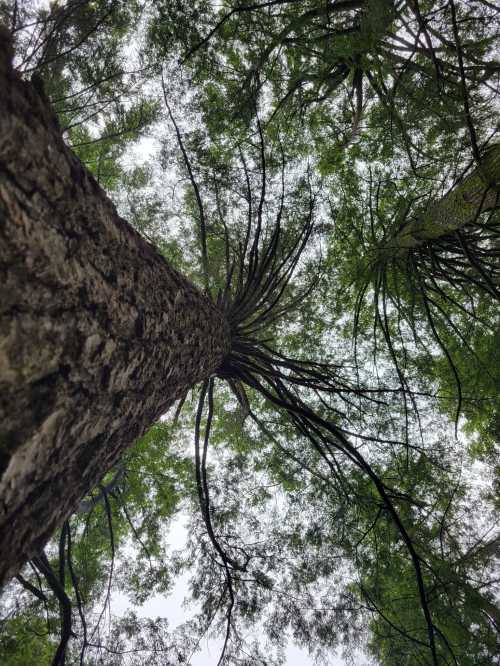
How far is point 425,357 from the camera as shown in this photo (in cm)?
448

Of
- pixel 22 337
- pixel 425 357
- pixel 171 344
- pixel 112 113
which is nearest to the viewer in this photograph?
pixel 22 337

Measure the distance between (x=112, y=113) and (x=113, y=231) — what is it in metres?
3.65

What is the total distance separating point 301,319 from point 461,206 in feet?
9.77

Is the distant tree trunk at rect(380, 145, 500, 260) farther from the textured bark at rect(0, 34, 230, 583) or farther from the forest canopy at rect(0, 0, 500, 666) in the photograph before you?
the textured bark at rect(0, 34, 230, 583)

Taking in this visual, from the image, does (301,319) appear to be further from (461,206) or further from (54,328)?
(54,328)

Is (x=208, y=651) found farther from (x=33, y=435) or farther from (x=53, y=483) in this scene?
(x=33, y=435)

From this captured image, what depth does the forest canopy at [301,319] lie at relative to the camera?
9.82 ft

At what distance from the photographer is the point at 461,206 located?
99.3 inches

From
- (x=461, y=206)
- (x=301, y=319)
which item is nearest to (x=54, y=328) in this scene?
(x=461, y=206)

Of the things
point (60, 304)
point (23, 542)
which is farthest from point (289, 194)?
Answer: point (23, 542)

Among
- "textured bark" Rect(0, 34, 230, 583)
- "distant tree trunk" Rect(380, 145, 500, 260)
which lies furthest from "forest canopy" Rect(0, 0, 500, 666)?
"textured bark" Rect(0, 34, 230, 583)

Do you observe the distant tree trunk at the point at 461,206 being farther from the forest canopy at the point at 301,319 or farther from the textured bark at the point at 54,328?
the textured bark at the point at 54,328

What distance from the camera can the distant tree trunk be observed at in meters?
2.20

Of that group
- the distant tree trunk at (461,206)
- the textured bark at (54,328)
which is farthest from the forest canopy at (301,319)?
the textured bark at (54,328)
